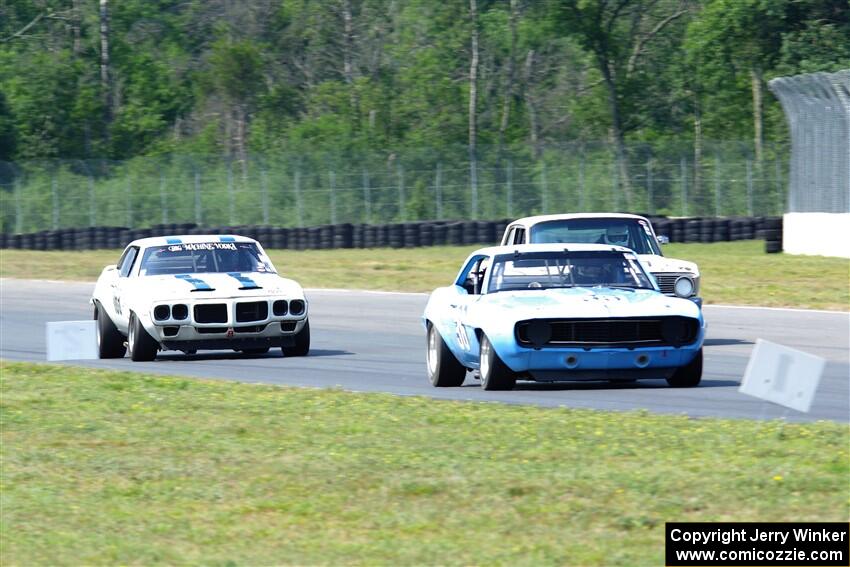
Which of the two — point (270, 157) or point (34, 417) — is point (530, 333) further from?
point (270, 157)

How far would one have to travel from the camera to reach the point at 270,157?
151 feet

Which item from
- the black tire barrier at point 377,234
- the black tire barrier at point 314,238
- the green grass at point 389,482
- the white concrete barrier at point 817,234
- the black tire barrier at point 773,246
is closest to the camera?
the green grass at point 389,482

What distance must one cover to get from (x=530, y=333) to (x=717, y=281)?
15.0 metres

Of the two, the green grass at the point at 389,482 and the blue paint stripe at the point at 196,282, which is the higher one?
the blue paint stripe at the point at 196,282

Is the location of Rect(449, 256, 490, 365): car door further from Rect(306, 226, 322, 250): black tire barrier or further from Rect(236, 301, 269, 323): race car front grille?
Rect(306, 226, 322, 250): black tire barrier

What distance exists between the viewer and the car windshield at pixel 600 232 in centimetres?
1584

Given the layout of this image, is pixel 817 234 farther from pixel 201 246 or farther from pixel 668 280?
pixel 201 246

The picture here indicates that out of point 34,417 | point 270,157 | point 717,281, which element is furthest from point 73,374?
point 270,157

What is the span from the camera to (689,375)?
468 inches

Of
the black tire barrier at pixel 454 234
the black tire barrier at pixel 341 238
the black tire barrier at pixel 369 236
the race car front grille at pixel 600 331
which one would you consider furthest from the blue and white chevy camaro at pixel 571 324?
the black tire barrier at pixel 341 238

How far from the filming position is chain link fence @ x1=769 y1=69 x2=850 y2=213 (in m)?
30.1

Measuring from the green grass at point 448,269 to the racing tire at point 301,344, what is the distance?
8.12m

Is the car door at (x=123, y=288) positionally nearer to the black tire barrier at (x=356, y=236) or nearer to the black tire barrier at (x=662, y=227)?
the black tire barrier at (x=662, y=227)

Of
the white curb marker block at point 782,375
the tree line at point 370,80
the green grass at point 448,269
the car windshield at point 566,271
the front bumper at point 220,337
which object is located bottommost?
the green grass at point 448,269
